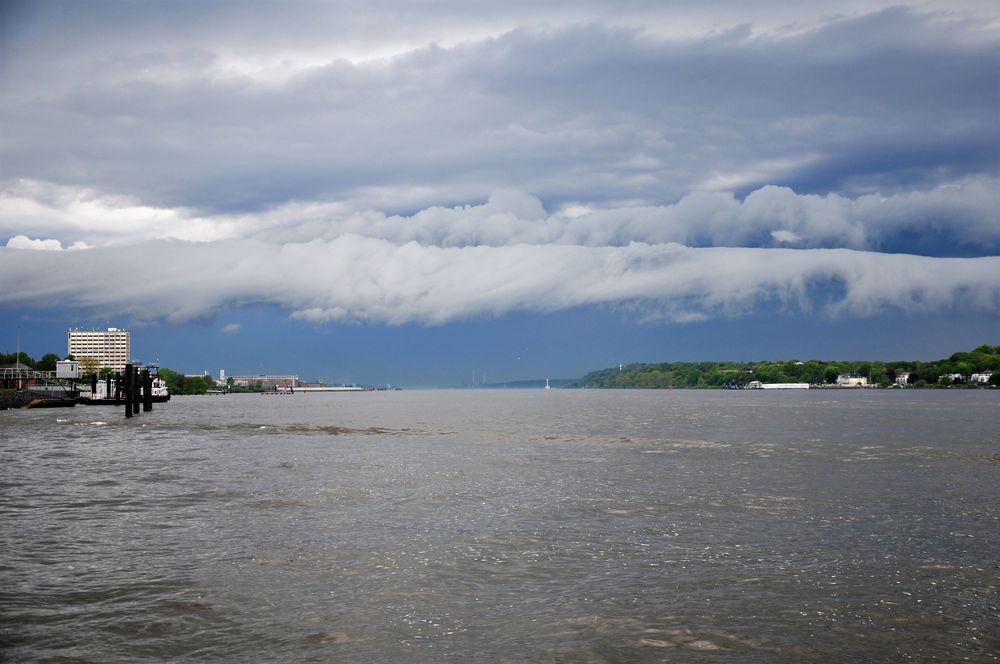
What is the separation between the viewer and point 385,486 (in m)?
31.9

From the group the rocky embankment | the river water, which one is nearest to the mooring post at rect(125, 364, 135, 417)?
the rocky embankment

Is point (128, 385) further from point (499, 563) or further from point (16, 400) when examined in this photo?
point (499, 563)

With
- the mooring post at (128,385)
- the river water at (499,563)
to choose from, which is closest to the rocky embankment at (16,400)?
the mooring post at (128,385)

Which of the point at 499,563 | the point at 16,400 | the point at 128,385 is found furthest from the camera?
the point at 16,400

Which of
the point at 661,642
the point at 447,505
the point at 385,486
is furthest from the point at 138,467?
the point at 661,642

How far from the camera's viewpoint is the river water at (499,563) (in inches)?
516

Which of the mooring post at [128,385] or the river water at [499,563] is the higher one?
the mooring post at [128,385]

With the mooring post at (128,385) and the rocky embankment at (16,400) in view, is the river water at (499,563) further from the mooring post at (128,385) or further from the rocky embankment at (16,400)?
the rocky embankment at (16,400)

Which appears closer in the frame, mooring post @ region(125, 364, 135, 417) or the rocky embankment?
mooring post @ region(125, 364, 135, 417)

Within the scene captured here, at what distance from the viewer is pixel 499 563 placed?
1836 cm

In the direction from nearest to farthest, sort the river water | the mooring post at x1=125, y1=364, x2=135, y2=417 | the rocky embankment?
the river water < the mooring post at x1=125, y1=364, x2=135, y2=417 < the rocky embankment

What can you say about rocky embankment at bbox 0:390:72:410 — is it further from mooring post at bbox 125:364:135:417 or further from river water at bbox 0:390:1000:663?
river water at bbox 0:390:1000:663

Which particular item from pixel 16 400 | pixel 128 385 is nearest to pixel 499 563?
pixel 128 385

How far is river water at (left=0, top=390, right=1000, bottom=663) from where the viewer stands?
43.0 feet
